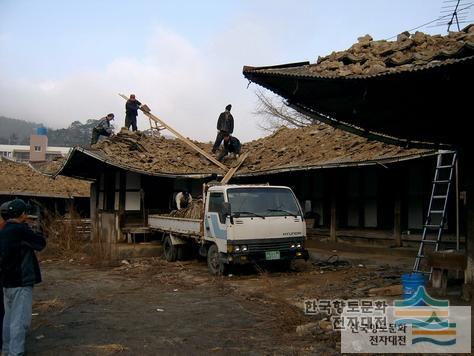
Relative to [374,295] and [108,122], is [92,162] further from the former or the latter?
[374,295]

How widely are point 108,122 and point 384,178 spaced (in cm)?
1161

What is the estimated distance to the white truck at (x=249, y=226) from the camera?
10.6 meters

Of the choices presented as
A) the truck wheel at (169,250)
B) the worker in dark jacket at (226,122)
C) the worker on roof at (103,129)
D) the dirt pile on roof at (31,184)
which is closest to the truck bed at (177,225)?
the truck wheel at (169,250)

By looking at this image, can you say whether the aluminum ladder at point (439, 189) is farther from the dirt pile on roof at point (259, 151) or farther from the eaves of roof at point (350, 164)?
the dirt pile on roof at point (259, 151)

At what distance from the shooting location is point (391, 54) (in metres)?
5.86

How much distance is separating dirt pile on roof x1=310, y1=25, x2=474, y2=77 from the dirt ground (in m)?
3.22

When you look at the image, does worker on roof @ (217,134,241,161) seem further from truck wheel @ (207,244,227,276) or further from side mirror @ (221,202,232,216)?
side mirror @ (221,202,232,216)

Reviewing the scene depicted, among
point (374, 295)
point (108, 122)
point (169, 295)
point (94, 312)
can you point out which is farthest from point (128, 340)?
point (108, 122)

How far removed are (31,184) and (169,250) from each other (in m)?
13.8

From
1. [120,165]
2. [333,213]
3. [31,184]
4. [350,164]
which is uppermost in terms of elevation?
[120,165]

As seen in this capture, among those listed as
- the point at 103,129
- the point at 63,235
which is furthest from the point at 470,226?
the point at 103,129

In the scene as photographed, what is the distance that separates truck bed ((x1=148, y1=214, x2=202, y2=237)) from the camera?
12.4 meters

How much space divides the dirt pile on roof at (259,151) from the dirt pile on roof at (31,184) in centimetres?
789

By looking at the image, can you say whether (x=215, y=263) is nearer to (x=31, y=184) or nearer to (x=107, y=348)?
(x=107, y=348)
